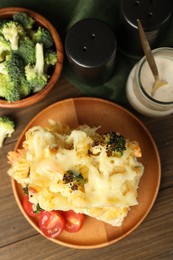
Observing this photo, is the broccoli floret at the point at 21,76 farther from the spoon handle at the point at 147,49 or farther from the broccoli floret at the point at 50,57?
the spoon handle at the point at 147,49

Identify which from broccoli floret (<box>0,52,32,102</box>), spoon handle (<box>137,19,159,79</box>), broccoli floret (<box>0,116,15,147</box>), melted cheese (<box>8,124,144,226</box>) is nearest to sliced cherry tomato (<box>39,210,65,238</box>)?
melted cheese (<box>8,124,144,226</box>)

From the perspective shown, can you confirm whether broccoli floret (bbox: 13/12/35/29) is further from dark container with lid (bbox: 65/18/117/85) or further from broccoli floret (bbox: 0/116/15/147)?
broccoli floret (bbox: 0/116/15/147)

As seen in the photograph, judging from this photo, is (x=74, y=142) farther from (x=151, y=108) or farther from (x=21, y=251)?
(x=21, y=251)

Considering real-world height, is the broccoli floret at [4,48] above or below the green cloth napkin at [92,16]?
above

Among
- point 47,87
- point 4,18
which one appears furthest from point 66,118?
point 4,18

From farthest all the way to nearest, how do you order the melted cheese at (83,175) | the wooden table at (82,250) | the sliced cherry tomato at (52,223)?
the wooden table at (82,250) → the sliced cherry tomato at (52,223) → the melted cheese at (83,175)

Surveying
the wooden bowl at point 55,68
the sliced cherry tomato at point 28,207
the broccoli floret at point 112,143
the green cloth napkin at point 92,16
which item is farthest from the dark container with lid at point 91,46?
the sliced cherry tomato at point 28,207
